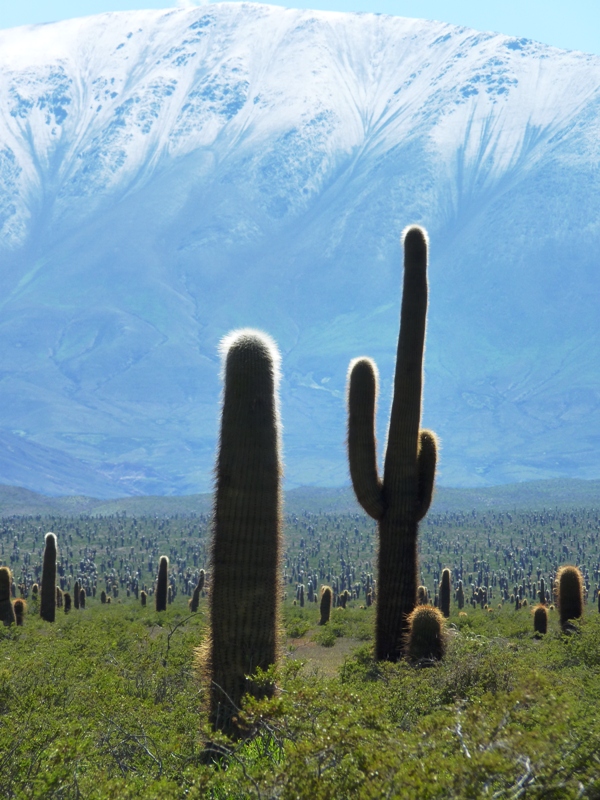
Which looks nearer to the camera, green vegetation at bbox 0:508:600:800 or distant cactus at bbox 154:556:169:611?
green vegetation at bbox 0:508:600:800

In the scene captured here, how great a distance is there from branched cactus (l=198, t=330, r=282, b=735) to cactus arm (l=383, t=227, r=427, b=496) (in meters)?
5.50

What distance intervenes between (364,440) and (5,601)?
17916 millimetres

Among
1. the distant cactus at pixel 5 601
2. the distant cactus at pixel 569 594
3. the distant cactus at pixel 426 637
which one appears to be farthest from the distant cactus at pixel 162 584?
the distant cactus at pixel 426 637

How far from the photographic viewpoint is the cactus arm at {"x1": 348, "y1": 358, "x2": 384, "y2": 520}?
17.7 m

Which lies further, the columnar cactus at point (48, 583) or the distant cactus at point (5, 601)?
the columnar cactus at point (48, 583)

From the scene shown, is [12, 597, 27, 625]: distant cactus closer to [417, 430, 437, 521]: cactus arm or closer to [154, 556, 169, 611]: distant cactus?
[154, 556, 169, 611]: distant cactus

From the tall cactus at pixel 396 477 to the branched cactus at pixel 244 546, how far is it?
537cm

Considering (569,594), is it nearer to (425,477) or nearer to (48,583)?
(425,477)

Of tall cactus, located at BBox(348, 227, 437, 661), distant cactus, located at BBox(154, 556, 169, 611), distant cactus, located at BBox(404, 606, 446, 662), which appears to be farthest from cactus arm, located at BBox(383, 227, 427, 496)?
distant cactus, located at BBox(154, 556, 169, 611)

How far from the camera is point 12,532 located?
393 feet

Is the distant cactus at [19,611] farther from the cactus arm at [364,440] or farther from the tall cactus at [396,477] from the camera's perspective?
the cactus arm at [364,440]

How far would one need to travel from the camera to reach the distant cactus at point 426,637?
16250 mm

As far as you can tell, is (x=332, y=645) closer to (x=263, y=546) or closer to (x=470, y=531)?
(x=263, y=546)

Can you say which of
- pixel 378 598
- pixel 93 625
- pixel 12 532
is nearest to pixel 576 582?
pixel 378 598
